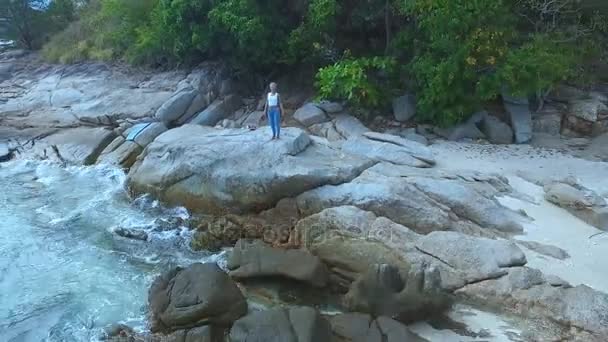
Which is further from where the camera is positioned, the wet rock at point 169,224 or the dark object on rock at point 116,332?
the wet rock at point 169,224

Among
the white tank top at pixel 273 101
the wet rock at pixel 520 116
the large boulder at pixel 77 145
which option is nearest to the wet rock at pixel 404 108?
the wet rock at pixel 520 116

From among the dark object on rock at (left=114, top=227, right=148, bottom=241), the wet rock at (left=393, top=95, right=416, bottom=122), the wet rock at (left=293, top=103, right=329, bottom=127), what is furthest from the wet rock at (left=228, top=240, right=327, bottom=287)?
the wet rock at (left=393, top=95, right=416, bottom=122)

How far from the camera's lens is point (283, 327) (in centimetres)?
781

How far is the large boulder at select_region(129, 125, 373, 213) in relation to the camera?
1223 cm

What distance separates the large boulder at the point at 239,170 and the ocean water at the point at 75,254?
2.03 feet

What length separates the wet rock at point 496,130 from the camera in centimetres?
1537

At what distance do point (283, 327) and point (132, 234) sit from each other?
18.6ft

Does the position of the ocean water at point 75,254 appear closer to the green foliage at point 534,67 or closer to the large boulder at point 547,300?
the large boulder at point 547,300

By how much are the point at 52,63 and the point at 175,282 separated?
1761cm

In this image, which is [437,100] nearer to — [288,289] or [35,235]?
[288,289]

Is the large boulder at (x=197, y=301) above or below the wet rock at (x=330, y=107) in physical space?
below

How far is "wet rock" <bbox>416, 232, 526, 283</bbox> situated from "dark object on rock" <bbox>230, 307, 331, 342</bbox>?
111 inches

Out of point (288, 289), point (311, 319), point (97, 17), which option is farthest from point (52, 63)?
point (311, 319)

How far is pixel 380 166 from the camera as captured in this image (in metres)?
12.6
